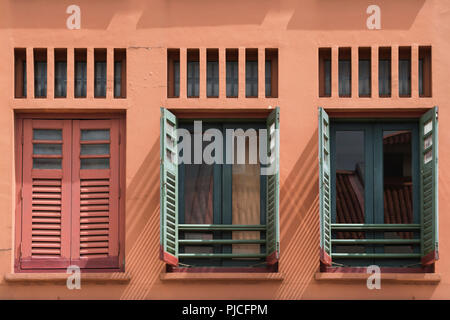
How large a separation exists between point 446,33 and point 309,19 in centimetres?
177

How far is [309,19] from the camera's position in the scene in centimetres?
1115

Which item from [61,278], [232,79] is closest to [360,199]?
[232,79]

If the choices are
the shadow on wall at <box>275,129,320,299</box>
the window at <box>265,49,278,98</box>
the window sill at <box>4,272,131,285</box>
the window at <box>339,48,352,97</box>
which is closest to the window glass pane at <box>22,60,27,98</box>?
the window sill at <box>4,272,131,285</box>

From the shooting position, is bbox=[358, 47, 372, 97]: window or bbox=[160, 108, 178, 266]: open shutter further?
bbox=[358, 47, 372, 97]: window

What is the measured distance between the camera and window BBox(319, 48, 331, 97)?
11.3 m

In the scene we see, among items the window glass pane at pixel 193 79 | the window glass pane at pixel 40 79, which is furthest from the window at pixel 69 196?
the window glass pane at pixel 193 79

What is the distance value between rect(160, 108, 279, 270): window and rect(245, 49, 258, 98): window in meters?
0.39

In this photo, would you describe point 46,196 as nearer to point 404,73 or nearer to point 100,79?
point 100,79

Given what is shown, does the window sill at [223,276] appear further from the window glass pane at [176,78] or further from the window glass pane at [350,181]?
the window glass pane at [176,78]

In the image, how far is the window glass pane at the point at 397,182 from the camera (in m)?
11.1

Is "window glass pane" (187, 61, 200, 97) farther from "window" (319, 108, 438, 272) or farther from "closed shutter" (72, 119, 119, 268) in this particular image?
"window" (319, 108, 438, 272)

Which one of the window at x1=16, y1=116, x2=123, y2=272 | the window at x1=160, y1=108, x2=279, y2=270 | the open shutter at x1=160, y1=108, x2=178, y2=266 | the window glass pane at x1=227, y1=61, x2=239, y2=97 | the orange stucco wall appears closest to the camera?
the open shutter at x1=160, y1=108, x2=178, y2=266

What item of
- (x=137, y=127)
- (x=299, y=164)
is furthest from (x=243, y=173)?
(x=137, y=127)

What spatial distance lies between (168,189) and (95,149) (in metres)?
1.25
